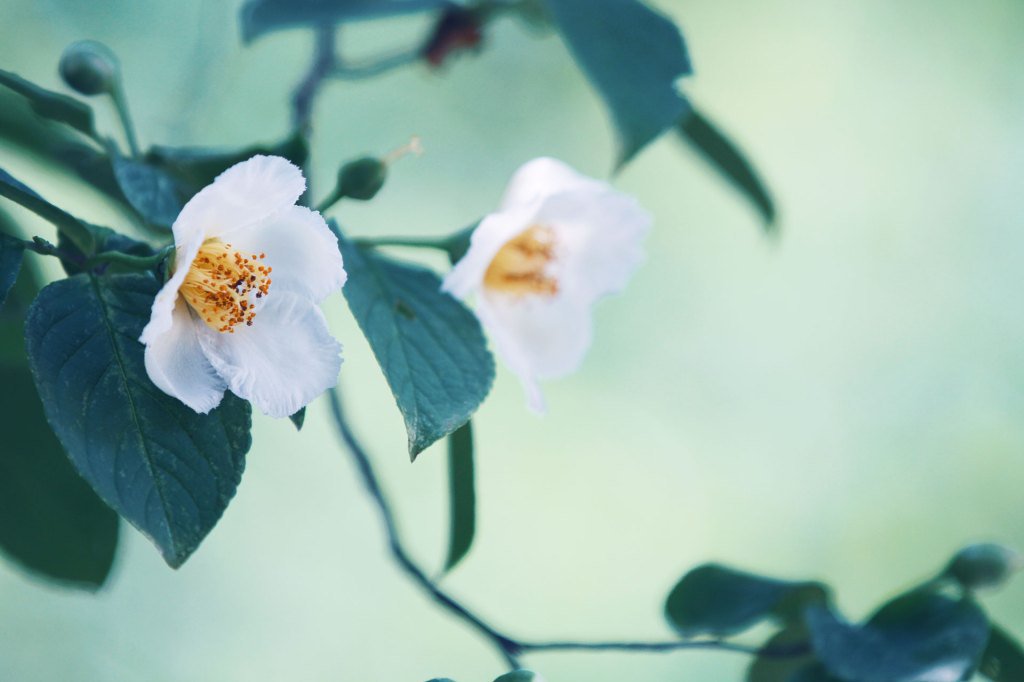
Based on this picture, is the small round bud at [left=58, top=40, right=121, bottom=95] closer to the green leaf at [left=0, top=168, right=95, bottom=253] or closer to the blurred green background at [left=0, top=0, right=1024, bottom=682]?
the green leaf at [left=0, top=168, right=95, bottom=253]

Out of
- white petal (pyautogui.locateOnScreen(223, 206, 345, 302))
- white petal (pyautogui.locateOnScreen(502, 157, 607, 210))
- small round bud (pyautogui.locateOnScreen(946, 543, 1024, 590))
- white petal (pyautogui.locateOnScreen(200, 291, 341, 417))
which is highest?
white petal (pyautogui.locateOnScreen(502, 157, 607, 210))

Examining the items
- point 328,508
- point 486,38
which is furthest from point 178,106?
point 328,508

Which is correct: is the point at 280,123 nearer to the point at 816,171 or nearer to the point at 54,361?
the point at 816,171

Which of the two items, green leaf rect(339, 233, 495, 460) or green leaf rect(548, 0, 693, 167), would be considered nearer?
green leaf rect(339, 233, 495, 460)

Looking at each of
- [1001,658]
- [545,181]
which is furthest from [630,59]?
[1001,658]

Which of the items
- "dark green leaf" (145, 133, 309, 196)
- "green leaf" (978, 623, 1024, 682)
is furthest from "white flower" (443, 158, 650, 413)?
"green leaf" (978, 623, 1024, 682)

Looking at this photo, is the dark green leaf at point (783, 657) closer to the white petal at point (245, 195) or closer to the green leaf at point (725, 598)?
the green leaf at point (725, 598)
